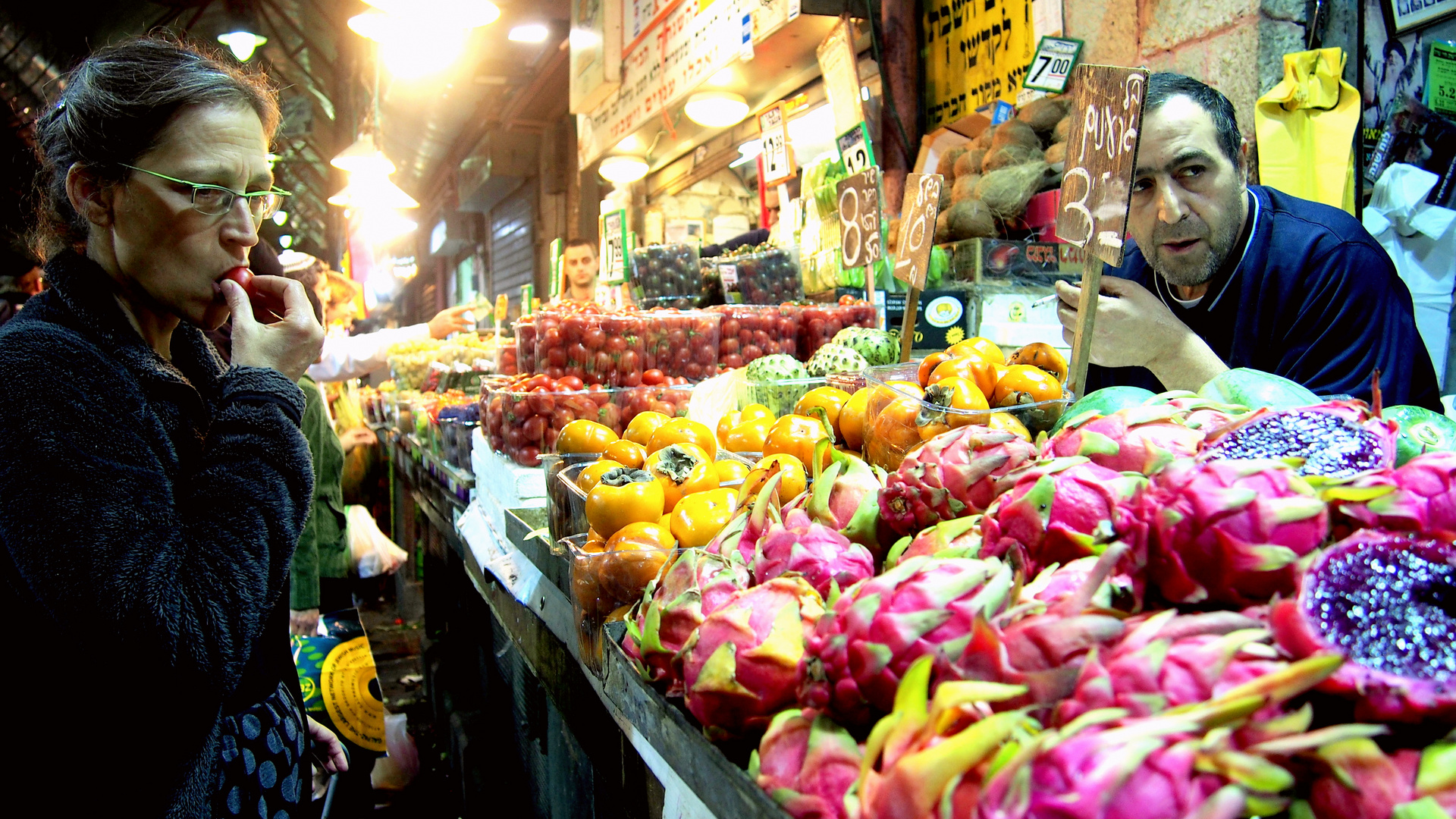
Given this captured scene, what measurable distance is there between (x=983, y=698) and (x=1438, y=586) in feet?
1.03

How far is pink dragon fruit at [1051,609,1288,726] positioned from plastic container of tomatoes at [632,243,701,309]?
341 cm

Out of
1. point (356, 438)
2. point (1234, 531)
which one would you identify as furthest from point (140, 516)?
point (356, 438)

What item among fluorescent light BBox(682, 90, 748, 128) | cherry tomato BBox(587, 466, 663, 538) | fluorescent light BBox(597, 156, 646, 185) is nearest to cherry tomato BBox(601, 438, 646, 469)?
cherry tomato BBox(587, 466, 663, 538)

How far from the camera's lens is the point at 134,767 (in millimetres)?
1246

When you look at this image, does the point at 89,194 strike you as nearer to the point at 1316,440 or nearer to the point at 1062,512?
the point at 1062,512

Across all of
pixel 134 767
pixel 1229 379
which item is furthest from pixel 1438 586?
pixel 134 767

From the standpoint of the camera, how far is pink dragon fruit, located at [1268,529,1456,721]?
1.59 feet

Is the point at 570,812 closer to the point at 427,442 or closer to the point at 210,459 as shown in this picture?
the point at 210,459

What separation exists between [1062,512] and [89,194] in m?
1.53

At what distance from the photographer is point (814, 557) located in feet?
2.83

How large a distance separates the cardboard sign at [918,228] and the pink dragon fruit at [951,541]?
1234mm

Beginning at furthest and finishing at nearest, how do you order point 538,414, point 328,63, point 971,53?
point 328,63, point 971,53, point 538,414

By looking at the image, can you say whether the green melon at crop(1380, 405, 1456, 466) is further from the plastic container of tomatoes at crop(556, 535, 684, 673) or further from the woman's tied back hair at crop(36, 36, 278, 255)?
the woman's tied back hair at crop(36, 36, 278, 255)

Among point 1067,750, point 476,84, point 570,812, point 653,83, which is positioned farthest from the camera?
point 476,84
